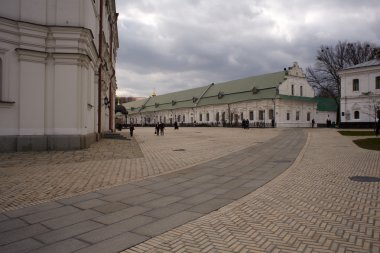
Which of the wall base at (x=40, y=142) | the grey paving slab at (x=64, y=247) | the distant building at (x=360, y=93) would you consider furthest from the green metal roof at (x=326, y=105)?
the grey paving slab at (x=64, y=247)

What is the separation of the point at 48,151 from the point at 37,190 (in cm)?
726

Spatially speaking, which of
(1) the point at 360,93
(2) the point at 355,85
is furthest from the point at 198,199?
(2) the point at 355,85

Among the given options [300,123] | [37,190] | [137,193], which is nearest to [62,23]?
[37,190]

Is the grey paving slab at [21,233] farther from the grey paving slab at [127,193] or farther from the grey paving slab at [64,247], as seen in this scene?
the grey paving slab at [127,193]

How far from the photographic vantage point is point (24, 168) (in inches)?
373

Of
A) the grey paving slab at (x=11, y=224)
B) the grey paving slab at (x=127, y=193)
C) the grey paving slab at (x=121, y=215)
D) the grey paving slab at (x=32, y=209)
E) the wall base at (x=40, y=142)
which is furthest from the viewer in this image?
the wall base at (x=40, y=142)

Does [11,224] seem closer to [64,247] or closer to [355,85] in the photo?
[64,247]

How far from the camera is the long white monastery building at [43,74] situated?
1338 centimetres

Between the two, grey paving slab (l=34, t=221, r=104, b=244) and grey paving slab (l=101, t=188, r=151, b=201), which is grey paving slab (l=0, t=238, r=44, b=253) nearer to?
grey paving slab (l=34, t=221, r=104, b=244)

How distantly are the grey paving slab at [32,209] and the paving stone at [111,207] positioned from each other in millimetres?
861

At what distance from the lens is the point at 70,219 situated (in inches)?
198

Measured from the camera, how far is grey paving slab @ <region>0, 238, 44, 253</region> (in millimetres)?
3822

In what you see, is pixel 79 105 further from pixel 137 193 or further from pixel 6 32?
pixel 137 193

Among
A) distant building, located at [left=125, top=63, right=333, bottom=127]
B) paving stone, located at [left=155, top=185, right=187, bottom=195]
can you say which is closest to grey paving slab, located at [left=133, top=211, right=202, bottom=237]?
paving stone, located at [left=155, top=185, right=187, bottom=195]
